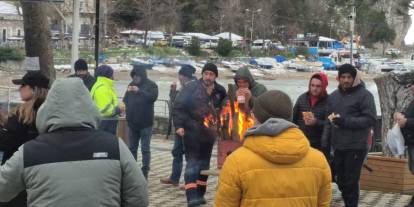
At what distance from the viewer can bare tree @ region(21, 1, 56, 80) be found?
1488 centimetres

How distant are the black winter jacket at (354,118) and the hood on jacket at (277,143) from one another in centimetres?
396

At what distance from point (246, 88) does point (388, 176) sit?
2.70 meters

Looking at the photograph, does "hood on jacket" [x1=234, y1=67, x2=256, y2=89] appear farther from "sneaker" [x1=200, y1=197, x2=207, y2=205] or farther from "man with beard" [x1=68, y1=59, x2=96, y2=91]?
"man with beard" [x1=68, y1=59, x2=96, y2=91]

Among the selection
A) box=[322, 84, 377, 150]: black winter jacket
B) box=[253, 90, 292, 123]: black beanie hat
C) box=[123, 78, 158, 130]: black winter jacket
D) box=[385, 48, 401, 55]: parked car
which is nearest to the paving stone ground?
box=[123, 78, 158, 130]: black winter jacket

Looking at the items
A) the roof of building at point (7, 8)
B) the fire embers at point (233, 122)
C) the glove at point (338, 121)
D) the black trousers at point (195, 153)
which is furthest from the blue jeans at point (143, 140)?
the roof of building at point (7, 8)

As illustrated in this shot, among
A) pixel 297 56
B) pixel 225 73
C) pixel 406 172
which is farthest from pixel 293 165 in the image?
pixel 297 56

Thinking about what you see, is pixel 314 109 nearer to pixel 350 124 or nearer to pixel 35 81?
pixel 350 124

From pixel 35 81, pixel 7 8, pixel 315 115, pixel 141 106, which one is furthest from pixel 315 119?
pixel 7 8

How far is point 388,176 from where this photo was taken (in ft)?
31.5

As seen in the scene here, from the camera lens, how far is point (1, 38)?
77.3 metres

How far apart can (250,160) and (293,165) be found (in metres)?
0.22

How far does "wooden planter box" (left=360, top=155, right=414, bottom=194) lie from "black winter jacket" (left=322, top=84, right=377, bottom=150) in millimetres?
1834

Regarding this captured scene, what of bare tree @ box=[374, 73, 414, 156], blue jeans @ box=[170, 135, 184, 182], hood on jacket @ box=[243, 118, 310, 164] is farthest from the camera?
bare tree @ box=[374, 73, 414, 156]

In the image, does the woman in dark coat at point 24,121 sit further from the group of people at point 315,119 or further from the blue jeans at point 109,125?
the blue jeans at point 109,125
